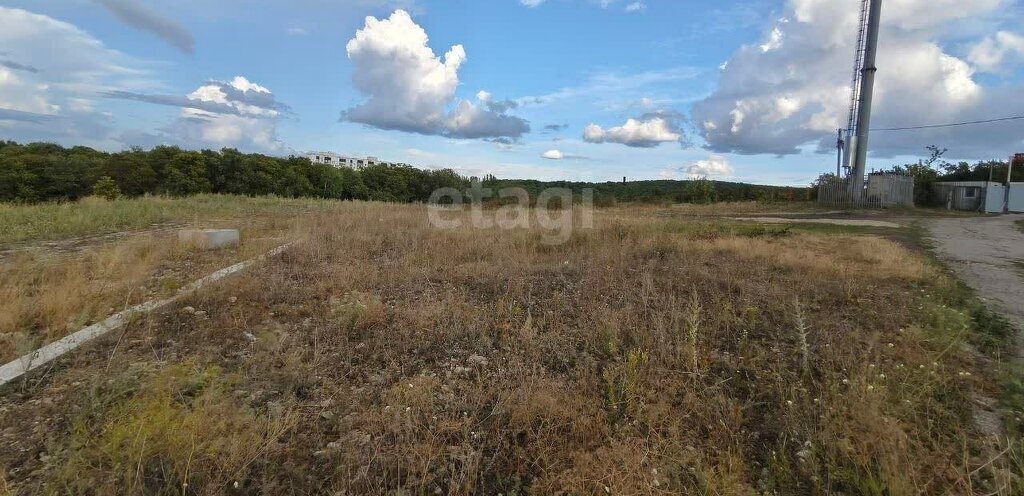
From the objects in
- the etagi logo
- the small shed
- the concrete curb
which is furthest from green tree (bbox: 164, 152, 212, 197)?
the small shed

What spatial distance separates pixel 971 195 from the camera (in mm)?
26078

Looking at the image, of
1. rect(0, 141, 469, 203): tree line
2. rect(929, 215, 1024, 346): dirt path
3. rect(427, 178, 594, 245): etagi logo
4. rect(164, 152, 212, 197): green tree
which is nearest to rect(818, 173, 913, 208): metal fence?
rect(929, 215, 1024, 346): dirt path

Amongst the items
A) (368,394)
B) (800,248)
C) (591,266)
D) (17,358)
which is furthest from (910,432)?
(800,248)

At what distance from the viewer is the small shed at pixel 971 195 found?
81.1ft

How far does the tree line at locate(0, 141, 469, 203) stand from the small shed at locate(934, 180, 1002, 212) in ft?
116

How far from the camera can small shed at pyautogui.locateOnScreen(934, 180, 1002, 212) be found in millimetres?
24719

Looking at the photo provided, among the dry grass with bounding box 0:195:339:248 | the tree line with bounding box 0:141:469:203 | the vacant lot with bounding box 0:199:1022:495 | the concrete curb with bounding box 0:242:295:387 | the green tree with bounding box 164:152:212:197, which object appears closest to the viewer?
the vacant lot with bounding box 0:199:1022:495

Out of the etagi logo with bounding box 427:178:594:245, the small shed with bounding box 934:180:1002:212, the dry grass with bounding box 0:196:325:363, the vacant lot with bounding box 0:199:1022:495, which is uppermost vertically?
the small shed with bounding box 934:180:1002:212

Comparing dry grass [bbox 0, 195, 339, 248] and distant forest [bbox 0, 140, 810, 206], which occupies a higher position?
distant forest [bbox 0, 140, 810, 206]

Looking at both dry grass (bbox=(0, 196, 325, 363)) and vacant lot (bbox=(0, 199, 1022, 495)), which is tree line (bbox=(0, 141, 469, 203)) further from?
vacant lot (bbox=(0, 199, 1022, 495))

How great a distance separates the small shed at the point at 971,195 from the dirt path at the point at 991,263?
17038mm

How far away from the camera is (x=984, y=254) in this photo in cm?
873

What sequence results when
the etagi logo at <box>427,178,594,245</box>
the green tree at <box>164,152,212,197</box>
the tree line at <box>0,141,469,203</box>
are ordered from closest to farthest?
the etagi logo at <box>427,178,594,245</box>, the tree line at <box>0,141,469,203</box>, the green tree at <box>164,152,212,197</box>

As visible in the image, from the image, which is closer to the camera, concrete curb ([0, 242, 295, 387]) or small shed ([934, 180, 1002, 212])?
concrete curb ([0, 242, 295, 387])
